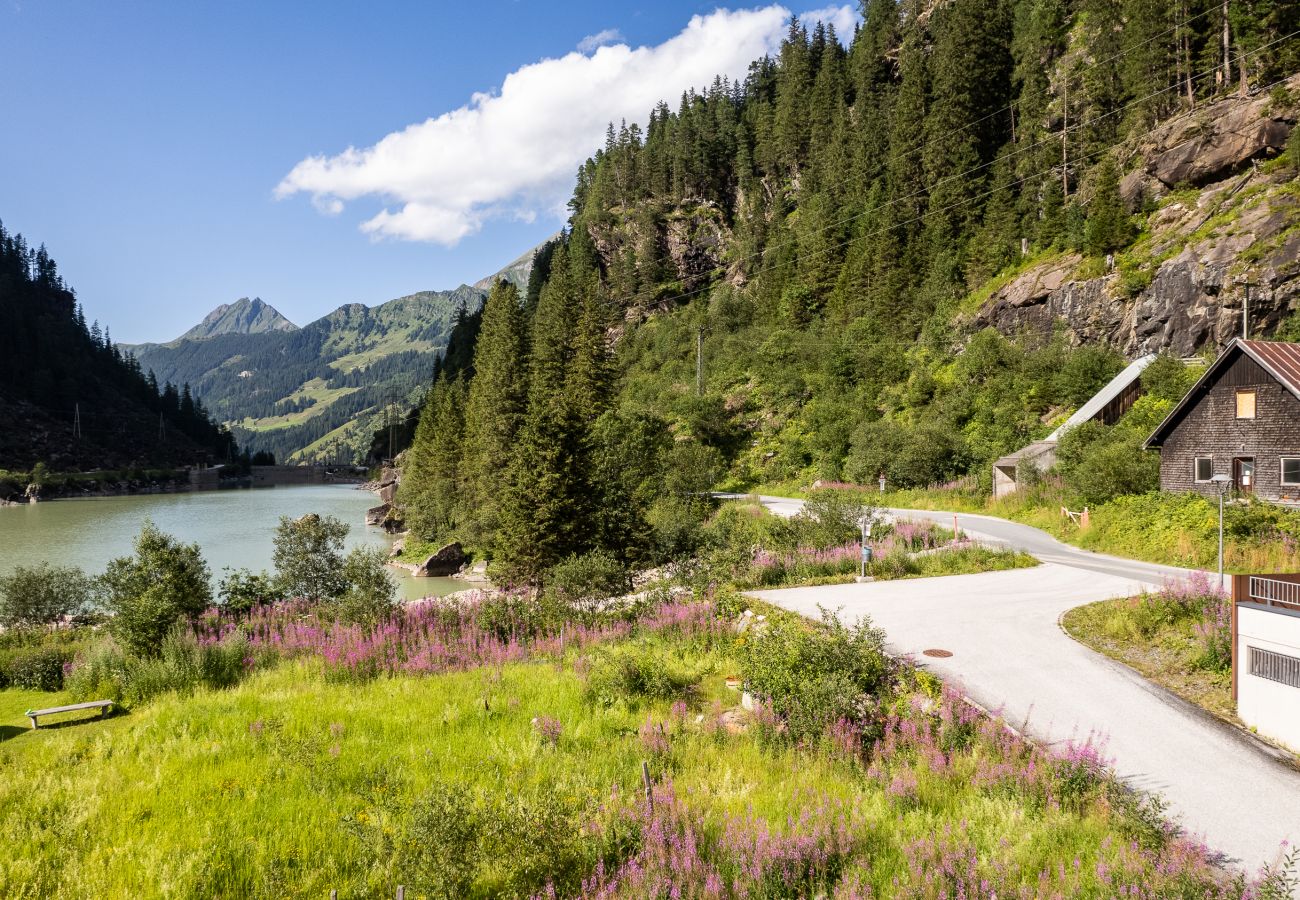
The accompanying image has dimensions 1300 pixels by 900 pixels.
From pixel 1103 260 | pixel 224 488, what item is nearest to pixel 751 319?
pixel 1103 260

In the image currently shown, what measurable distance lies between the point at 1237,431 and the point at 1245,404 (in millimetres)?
1011

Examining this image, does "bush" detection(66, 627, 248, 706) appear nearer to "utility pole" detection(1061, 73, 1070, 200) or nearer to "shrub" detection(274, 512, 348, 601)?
"shrub" detection(274, 512, 348, 601)

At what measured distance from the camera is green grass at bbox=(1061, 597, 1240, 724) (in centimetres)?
857

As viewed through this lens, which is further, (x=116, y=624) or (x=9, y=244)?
(x=9, y=244)

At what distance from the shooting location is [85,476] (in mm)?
112625

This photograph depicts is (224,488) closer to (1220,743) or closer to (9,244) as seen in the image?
(9,244)

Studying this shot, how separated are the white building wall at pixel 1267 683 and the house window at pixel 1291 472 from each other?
20.6 m

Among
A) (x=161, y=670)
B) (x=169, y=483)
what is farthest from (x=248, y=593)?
(x=169, y=483)

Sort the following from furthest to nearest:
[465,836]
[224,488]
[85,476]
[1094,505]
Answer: [224,488], [85,476], [1094,505], [465,836]

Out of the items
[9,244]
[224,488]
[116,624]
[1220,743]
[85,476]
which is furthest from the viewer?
[9,244]

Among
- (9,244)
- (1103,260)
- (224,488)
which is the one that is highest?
(9,244)

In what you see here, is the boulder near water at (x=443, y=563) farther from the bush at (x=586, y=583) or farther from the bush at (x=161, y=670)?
the bush at (x=161, y=670)

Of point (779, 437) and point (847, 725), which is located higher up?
point (779, 437)

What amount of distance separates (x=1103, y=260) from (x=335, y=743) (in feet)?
168
